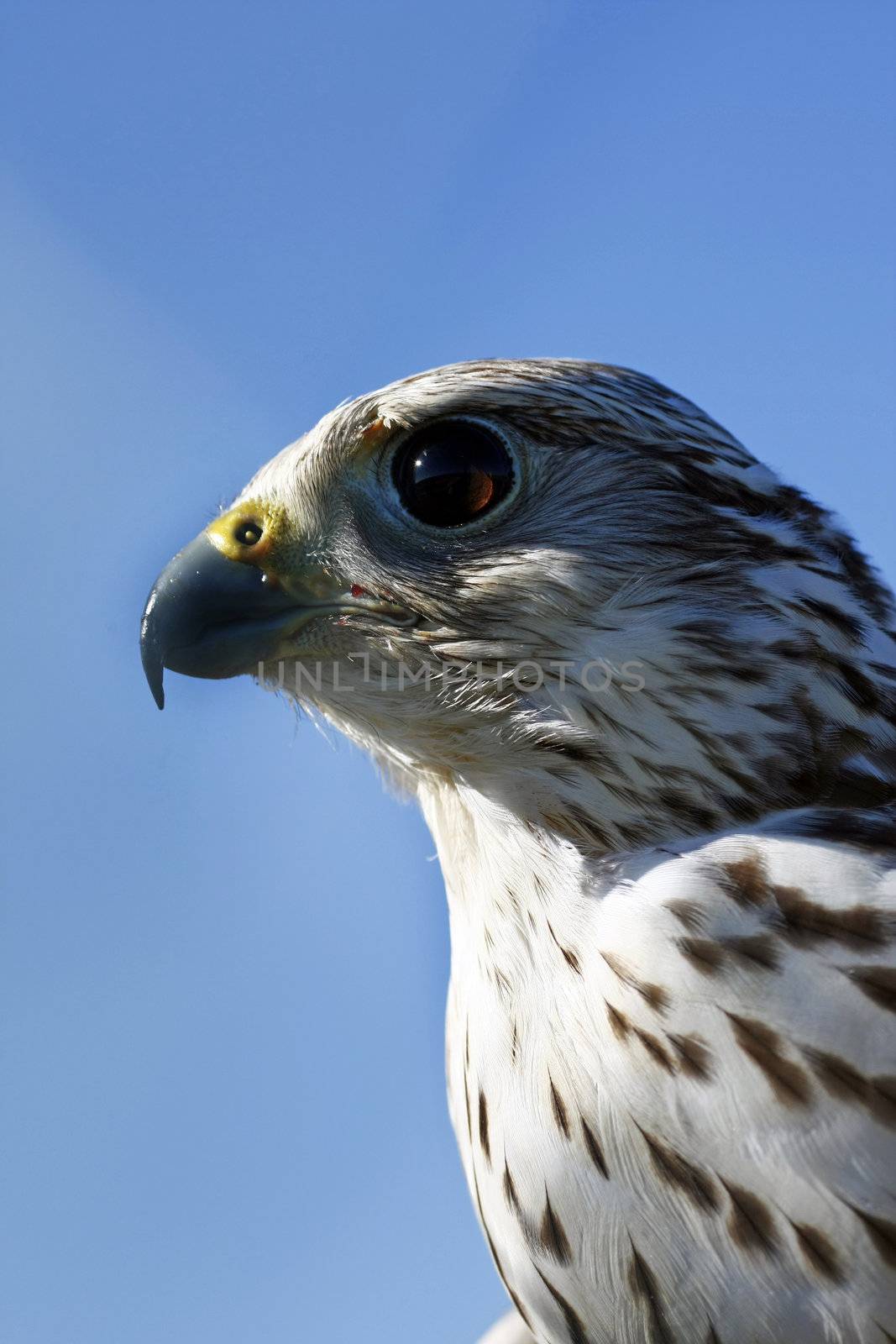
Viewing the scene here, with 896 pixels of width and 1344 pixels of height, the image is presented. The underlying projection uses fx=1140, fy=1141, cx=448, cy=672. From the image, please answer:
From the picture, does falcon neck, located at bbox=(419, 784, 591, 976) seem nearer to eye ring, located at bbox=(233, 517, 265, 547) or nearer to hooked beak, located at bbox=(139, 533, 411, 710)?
hooked beak, located at bbox=(139, 533, 411, 710)

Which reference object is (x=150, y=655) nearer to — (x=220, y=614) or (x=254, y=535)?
(x=220, y=614)

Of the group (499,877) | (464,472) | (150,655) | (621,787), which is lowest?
(499,877)

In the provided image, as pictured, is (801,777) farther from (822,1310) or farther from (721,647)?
(822,1310)

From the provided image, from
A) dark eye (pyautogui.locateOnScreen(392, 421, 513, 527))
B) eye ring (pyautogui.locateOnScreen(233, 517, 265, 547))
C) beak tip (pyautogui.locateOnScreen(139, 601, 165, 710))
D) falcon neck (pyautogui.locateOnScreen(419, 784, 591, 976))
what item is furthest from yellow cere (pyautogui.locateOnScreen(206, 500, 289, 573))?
falcon neck (pyautogui.locateOnScreen(419, 784, 591, 976))

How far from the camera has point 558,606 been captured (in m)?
2.26

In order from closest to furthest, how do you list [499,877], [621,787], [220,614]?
[621,787] → [499,877] → [220,614]

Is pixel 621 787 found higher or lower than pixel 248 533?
lower

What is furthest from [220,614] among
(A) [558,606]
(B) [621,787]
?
(B) [621,787]

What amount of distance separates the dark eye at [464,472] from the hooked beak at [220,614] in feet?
0.81

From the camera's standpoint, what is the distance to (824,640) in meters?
2.22

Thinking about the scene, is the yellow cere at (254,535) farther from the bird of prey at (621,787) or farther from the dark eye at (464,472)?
the dark eye at (464,472)

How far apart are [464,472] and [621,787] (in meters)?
0.74

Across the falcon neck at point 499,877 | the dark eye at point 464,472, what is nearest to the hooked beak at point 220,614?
the dark eye at point 464,472

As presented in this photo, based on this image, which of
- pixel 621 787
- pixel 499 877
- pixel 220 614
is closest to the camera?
pixel 621 787
